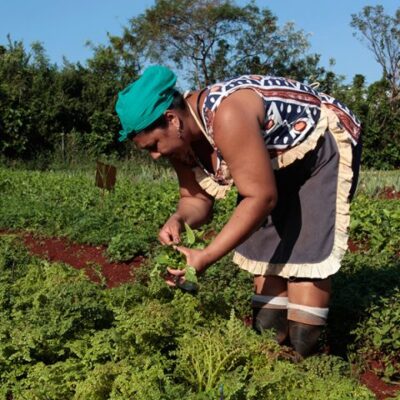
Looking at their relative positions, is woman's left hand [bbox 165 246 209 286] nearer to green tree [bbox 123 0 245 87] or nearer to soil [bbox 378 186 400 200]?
soil [bbox 378 186 400 200]

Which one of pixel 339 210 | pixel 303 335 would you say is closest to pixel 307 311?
pixel 303 335

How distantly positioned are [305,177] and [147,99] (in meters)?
0.87

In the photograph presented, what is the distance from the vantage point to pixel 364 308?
11.9 feet

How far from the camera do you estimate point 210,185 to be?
9.71 ft

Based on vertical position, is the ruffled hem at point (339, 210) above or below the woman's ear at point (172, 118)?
below

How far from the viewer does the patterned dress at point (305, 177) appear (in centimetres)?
273

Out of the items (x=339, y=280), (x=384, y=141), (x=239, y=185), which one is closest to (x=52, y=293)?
(x=239, y=185)

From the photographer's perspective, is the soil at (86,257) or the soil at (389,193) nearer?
the soil at (86,257)

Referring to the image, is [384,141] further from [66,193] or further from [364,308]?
[364,308]

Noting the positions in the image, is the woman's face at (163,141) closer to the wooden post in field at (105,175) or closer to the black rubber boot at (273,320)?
the black rubber boot at (273,320)

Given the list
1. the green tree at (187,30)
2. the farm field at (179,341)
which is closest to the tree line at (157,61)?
the green tree at (187,30)

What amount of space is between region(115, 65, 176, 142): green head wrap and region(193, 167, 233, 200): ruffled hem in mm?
546

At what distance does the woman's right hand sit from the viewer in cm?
279

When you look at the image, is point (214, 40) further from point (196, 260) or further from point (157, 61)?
point (196, 260)
